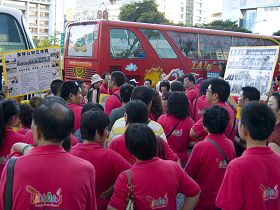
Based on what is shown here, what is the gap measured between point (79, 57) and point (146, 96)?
845 centimetres

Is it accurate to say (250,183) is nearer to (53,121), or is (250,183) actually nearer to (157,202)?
(157,202)

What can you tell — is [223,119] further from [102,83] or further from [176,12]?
[176,12]

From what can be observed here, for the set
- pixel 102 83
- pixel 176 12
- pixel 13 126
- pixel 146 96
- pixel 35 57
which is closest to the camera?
pixel 13 126

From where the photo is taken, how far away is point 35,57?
6379mm

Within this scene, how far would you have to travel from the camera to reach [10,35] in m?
7.92

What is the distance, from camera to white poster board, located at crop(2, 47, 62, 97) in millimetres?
6160

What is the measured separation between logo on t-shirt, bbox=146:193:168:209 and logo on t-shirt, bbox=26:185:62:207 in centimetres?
66

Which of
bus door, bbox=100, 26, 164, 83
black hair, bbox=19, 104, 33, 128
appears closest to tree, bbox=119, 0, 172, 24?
bus door, bbox=100, 26, 164, 83

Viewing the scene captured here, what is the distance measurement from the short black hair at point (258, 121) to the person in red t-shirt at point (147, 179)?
0.55 m

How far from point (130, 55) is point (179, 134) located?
8110 millimetres

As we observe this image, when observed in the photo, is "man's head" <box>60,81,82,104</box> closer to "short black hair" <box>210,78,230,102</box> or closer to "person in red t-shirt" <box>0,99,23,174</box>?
"person in red t-shirt" <box>0,99,23,174</box>

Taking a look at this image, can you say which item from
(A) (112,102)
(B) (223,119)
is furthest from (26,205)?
(A) (112,102)

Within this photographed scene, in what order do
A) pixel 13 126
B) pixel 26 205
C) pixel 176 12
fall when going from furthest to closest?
pixel 176 12
pixel 13 126
pixel 26 205

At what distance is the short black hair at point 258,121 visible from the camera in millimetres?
2604
